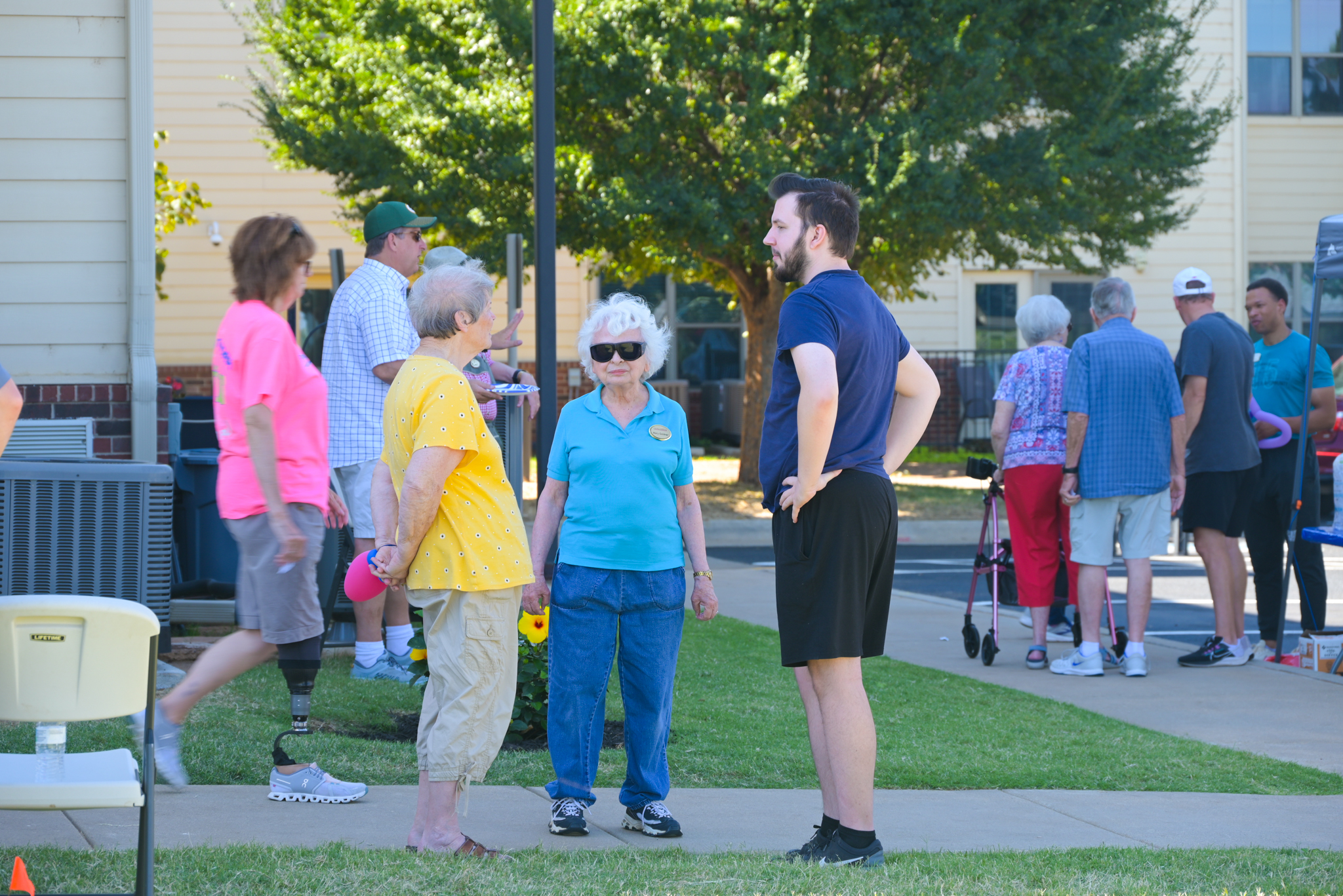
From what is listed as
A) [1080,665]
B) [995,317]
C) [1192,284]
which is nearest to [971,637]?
[1080,665]

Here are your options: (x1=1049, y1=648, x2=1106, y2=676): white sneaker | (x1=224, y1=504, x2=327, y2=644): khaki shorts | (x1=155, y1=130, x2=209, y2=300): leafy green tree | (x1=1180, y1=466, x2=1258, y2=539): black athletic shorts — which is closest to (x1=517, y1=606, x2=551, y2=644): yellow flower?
(x1=224, y1=504, x2=327, y2=644): khaki shorts

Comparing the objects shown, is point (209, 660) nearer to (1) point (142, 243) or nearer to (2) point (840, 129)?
(1) point (142, 243)

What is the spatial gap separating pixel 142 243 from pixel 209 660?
11.2 ft

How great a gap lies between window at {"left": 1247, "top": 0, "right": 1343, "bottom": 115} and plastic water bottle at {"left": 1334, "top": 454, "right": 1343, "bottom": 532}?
19336 mm

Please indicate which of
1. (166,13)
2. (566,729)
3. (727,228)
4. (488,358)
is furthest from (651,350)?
(166,13)

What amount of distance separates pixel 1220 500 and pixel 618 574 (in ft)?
15.2

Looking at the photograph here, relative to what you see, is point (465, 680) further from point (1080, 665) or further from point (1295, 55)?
point (1295, 55)

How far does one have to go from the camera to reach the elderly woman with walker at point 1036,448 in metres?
7.73

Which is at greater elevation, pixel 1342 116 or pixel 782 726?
pixel 1342 116

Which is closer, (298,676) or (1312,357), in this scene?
(298,676)

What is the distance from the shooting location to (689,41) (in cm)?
A: 1549

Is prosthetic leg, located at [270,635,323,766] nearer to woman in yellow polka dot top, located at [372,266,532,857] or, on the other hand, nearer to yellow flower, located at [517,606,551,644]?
woman in yellow polka dot top, located at [372,266,532,857]

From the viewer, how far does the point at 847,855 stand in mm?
4152

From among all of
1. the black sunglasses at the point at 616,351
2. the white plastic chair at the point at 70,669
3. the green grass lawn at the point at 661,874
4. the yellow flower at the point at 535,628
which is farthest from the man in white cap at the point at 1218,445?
the white plastic chair at the point at 70,669
